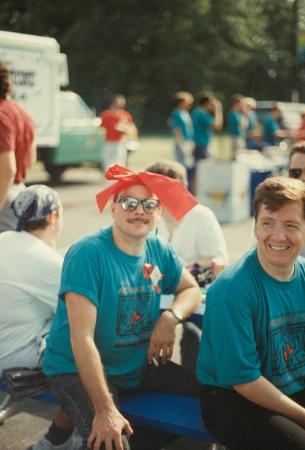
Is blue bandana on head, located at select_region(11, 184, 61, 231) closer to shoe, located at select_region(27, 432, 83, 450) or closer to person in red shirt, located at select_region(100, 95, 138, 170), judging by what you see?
shoe, located at select_region(27, 432, 83, 450)

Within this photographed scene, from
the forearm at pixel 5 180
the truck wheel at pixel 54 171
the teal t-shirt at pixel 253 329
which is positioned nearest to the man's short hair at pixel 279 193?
the teal t-shirt at pixel 253 329

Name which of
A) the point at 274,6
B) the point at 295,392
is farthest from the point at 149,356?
the point at 274,6

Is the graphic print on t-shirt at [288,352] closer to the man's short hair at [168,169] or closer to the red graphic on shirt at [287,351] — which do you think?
the red graphic on shirt at [287,351]

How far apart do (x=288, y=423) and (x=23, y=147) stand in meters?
3.18

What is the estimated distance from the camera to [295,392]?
→ 2.83m

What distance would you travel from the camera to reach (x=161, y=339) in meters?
3.17

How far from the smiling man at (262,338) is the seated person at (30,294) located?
90 cm

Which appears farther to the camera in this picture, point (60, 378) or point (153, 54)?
point (153, 54)

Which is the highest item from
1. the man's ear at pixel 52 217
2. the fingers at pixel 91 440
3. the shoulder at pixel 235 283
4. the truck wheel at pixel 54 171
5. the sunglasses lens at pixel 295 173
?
the sunglasses lens at pixel 295 173

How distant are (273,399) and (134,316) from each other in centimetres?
75

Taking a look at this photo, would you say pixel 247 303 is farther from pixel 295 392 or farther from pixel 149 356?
pixel 149 356

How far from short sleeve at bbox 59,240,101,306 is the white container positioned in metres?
7.49

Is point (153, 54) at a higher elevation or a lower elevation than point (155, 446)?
higher

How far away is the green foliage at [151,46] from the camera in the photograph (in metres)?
39.8
